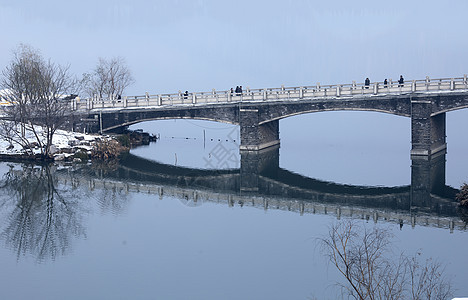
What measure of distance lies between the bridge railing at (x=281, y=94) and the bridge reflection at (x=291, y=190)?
624 centimetres

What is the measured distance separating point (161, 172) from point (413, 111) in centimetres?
2150

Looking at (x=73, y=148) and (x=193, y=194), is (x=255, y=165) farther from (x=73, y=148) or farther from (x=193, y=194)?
(x=73, y=148)

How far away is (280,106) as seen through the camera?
55094mm

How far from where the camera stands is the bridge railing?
49.3 meters

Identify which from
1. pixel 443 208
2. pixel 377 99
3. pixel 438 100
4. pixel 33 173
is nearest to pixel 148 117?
pixel 33 173

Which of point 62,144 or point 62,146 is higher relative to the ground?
point 62,144

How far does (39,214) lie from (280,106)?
27837mm

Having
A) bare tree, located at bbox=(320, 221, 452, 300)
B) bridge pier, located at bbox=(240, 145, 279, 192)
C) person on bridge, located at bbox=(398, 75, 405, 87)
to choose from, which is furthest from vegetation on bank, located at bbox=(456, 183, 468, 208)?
person on bridge, located at bbox=(398, 75, 405, 87)

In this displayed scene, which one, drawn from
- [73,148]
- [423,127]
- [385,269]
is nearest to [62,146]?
[73,148]

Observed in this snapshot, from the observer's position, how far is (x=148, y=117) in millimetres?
62000

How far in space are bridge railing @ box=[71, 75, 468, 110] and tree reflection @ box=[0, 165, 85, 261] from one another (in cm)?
1700

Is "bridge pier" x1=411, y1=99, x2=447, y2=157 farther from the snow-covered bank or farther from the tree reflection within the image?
the snow-covered bank

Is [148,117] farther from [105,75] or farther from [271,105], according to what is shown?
[105,75]

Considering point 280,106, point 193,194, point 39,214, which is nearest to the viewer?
point 39,214
